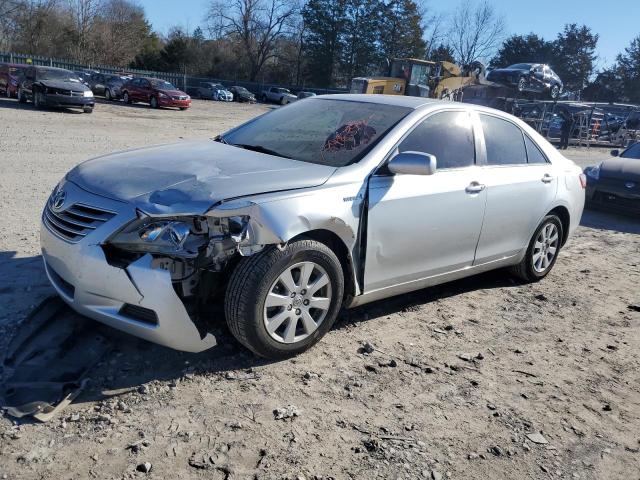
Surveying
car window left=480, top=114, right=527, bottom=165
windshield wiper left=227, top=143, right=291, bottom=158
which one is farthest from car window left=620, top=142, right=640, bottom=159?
windshield wiper left=227, top=143, right=291, bottom=158

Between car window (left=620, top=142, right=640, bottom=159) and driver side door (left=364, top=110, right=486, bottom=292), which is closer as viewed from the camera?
driver side door (left=364, top=110, right=486, bottom=292)

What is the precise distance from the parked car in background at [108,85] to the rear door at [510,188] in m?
30.1

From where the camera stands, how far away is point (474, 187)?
4609mm

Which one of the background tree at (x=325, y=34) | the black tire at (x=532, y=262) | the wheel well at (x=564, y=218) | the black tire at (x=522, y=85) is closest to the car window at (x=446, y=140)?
the black tire at (x=532, y=262)

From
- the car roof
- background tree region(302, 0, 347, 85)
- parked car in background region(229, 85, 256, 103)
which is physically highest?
background tree region(302, 0, 347, 85)

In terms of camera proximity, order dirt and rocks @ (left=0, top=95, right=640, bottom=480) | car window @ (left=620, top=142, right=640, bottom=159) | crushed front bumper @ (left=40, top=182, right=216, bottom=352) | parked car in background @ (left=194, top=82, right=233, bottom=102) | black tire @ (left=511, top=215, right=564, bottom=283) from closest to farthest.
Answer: dirt and rocks @ (left=0, top=95, right=640, bottom=480)
crushed front bumper @ (left=40, top=182, right=216, bottom=352)
black tire @ (left=511, top=215, right=564, bottom=283)
car window @ (left=620, top=142, right=640, bottom=159)
parked car in background @ (left=194, top=82, right=233, bottom=102)

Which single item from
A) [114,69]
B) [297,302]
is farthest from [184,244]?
[114,69]

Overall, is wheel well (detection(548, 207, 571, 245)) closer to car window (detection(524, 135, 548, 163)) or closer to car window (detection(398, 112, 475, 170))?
car window (detection(524, 135, 548, 163))

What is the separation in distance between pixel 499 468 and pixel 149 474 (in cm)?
168

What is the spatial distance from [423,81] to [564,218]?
23323 mm

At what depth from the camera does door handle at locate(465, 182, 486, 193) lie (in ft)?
15.0

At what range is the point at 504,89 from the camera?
27875 millimetres

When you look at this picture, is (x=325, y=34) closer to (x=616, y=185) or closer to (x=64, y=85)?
(x=64, y=85)

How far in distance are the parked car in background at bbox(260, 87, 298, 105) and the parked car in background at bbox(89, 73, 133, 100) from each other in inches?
728
